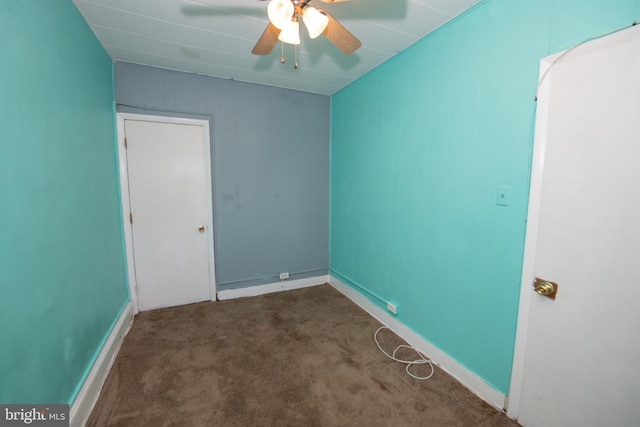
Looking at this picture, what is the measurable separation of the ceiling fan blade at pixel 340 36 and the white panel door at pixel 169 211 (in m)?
2.07

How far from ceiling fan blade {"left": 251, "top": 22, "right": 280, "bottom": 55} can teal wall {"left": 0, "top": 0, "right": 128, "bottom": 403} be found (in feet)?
3.46

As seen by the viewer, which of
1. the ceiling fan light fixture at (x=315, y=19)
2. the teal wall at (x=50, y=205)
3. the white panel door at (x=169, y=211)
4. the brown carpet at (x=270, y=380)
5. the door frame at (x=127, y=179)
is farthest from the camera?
the white panel door at (x=169, y=211)

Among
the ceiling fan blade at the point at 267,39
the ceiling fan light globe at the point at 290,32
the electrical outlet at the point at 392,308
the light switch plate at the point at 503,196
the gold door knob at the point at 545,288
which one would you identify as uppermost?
the ceiling fan blade at the point at 267,39

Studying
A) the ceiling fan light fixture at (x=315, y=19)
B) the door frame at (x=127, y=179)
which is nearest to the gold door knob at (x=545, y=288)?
the ceiling fan light fixture at (x=315, y=19)

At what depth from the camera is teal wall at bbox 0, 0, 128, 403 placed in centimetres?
105

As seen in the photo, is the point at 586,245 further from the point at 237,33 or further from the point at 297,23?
the point at 237,33

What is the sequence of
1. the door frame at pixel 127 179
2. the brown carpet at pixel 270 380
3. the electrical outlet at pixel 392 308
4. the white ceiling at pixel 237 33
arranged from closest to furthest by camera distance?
1. the brown carpet at pixel 270 380
2. the white ceiling at pixel 237 33
3. the electrical outlet at pixel 392 308
4. the door frame at pixel 127 179

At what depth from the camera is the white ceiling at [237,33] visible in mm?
1701

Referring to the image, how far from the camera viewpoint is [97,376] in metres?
1.74

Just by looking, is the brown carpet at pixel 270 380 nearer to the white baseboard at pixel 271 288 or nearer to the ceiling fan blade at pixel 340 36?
the white baseboard at pixel 271 288

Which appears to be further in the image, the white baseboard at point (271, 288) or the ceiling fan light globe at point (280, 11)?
the white baseboard at point (271, 288)

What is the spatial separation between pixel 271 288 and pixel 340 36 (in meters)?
2.86

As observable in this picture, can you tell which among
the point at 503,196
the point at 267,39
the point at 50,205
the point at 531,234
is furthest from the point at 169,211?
the point at 531,234

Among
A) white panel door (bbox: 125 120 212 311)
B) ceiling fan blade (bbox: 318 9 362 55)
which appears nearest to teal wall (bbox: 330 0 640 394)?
ceiling fan blade (bbox: 318 9 362 55)
